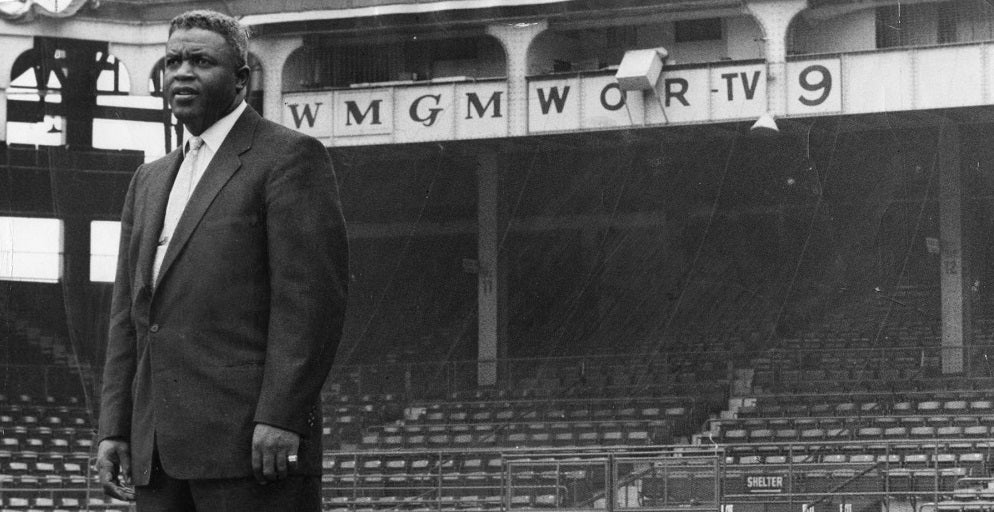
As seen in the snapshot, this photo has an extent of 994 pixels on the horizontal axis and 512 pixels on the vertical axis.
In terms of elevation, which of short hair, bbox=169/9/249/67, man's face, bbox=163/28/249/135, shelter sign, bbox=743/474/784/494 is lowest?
shelter sign, bbox=743/474/784/494

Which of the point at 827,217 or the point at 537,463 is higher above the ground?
the point at 827,217

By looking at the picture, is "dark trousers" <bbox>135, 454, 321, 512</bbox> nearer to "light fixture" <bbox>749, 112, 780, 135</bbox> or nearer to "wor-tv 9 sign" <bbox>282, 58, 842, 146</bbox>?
"light fixture" <bbox>749, 112, 780, 135</bbox>

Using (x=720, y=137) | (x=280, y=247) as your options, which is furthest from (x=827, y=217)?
(x=280, y=247)

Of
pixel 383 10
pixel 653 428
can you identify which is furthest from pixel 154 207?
pixel 383 10

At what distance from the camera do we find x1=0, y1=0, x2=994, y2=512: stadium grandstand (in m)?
27.9

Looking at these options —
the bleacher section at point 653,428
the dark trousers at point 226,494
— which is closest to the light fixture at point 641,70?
the bleacher section at point 653,428

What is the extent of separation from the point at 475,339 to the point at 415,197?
369cm

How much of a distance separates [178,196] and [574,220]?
33.9 metres

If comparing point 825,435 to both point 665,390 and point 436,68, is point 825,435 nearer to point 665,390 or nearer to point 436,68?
point 665,390

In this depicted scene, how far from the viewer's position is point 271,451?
399 centimetres

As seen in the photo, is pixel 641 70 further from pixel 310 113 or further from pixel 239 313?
pixel 239 313

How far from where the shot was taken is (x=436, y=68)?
3488 cm

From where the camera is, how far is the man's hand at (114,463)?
430 cm

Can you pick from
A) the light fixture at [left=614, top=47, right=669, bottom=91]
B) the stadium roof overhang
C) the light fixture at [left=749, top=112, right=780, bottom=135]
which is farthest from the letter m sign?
the light fixture at [left=749, top=112, right=780, bottom=135]
